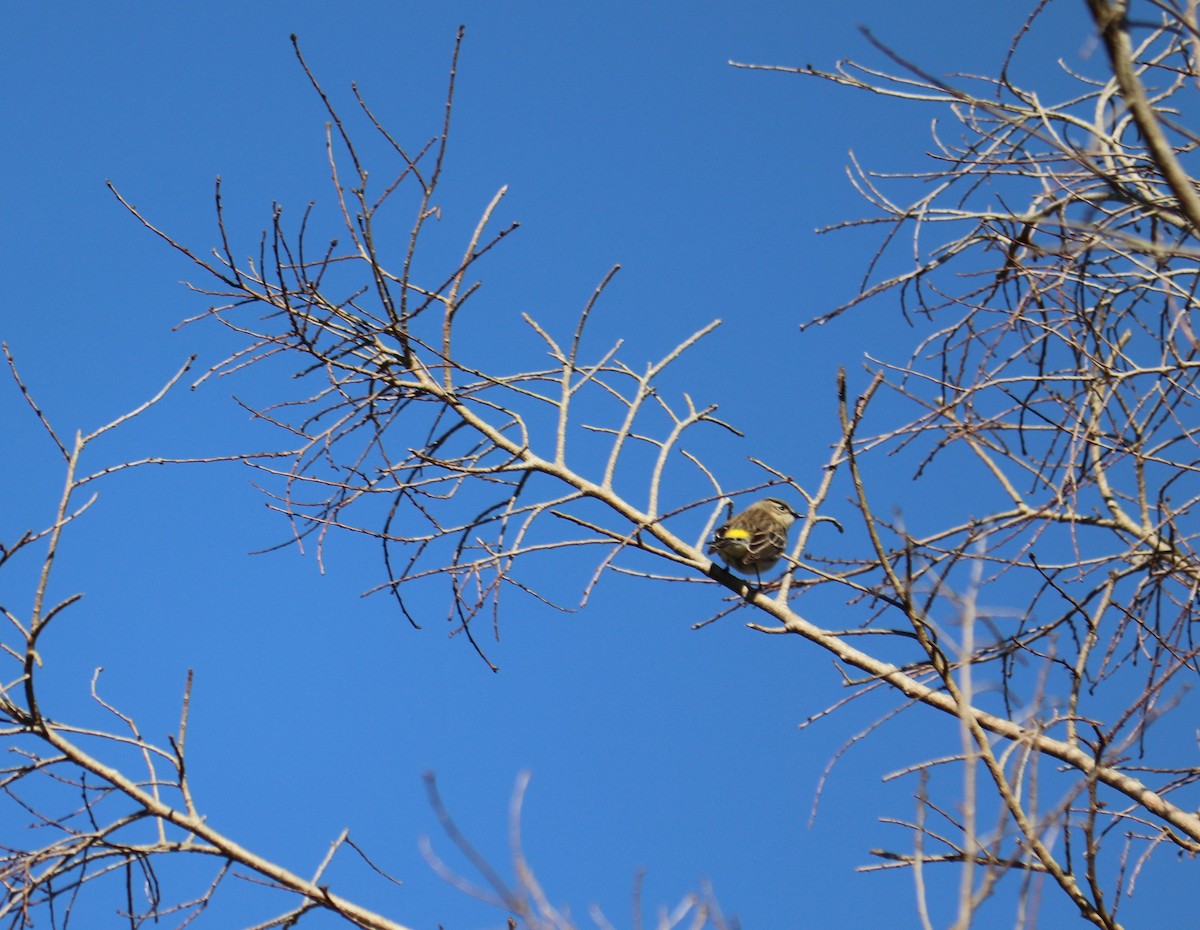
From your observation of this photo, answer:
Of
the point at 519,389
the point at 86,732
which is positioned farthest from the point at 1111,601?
the point at 86,732

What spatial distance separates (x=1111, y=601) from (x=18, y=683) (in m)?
3.02

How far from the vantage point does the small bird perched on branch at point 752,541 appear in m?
6.26

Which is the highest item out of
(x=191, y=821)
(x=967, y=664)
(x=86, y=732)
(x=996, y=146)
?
(x=996, y=146)

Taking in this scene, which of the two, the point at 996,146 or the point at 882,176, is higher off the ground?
the point at 882,176

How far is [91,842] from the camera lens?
3357 mm

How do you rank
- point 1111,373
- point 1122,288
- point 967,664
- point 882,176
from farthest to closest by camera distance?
point 882,176
point 1122,288
point 1111,373
point 967,664

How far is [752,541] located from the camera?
6402mm

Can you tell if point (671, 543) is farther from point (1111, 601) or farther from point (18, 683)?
point (18, 683)

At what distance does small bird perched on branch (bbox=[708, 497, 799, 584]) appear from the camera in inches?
246

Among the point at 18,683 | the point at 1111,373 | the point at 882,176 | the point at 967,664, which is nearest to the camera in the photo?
the point at 967,664

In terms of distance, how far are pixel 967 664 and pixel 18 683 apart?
2461 millimetres

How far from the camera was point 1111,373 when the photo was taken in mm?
3686

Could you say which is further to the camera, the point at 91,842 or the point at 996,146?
the point at 996,146

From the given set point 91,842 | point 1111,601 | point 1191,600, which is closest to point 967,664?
point 1191,600
